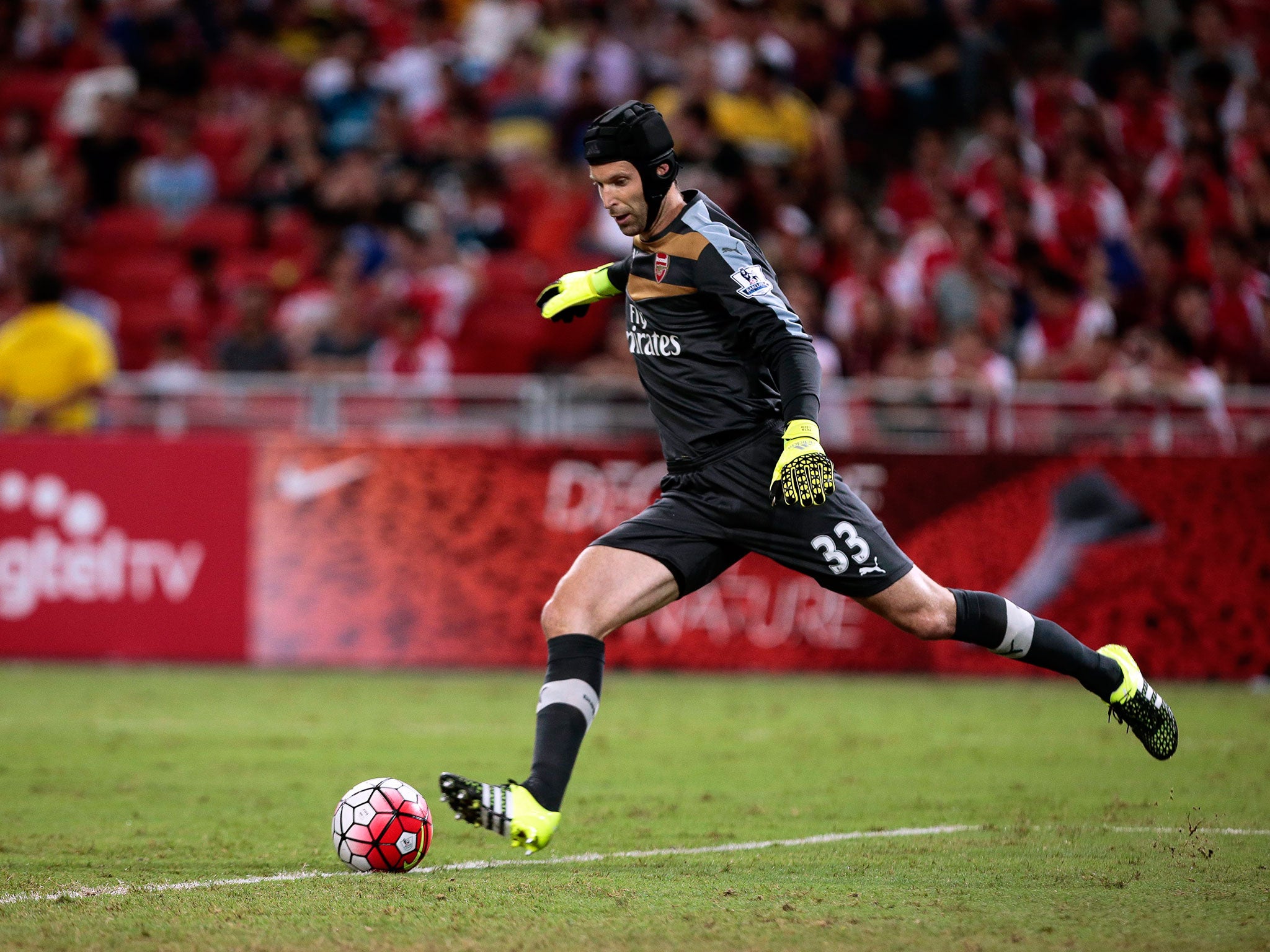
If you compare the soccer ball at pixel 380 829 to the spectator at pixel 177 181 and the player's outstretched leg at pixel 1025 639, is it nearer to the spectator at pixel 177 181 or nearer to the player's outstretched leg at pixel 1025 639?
the player's outstretched leg at pixel 1025 639

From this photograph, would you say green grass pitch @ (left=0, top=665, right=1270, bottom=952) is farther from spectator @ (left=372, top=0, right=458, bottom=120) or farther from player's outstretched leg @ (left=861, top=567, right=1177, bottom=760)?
spectator @ (left=372, top=0, right=458, bottom=120)

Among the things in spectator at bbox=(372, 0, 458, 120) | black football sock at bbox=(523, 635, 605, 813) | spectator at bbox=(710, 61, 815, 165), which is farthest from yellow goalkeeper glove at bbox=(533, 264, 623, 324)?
spectator at bbox=(372, 0, 458, 120)

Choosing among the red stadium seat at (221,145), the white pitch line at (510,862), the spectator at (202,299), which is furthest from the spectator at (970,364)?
the red stadium seat at (221,145)

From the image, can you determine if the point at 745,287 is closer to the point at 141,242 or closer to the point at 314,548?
the point at 314,548

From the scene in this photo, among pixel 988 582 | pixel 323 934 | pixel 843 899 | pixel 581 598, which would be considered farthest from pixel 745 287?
pixel 988 582

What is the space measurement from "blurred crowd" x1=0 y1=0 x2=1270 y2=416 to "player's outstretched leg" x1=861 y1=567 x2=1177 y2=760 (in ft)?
20.8

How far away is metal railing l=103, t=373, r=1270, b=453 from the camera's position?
12.4 meters

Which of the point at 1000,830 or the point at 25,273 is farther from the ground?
the point at 25,273

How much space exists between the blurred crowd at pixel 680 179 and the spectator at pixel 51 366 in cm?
45

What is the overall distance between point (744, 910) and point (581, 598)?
1.29 meters

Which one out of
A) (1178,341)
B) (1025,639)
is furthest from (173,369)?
(1025,639)

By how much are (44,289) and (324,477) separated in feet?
10.1

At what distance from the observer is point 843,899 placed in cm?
513

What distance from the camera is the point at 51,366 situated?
44.0ft
